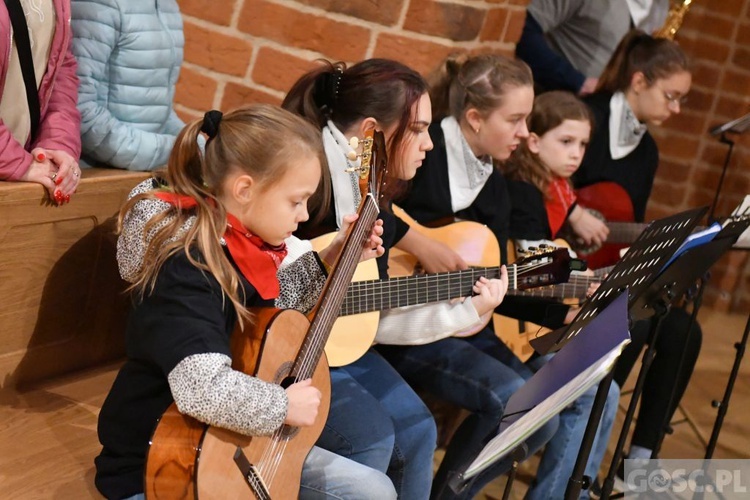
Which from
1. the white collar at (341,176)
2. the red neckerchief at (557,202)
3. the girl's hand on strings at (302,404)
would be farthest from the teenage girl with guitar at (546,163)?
the girl's hand on strings at (302,404)

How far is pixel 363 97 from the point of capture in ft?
7.45

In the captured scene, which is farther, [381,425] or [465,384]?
[465,384]

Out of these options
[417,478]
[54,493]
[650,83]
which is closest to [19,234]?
[54,493]

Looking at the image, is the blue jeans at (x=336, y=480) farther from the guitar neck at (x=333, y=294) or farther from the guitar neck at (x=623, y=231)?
the guitar neck at (x=623, y=231)

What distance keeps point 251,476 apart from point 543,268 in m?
0.99

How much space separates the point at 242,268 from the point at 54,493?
1.91ft

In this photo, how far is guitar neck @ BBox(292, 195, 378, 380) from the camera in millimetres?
1799

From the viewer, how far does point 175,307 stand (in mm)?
1614

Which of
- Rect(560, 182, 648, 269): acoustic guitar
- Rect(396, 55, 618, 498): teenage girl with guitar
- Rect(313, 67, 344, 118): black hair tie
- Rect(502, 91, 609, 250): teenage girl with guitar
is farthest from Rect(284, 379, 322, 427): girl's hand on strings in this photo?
Rect(560, 182, 648, 269): acoustic guitar

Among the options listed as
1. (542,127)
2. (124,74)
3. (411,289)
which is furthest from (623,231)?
(124,74)

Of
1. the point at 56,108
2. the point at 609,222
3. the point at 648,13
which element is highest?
the point at 648,13

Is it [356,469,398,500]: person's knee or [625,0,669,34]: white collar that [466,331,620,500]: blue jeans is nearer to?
[356,469,398,500]: person's knee

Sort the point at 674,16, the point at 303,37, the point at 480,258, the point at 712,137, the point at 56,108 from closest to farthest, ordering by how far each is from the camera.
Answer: the point at 56,108 < the point at 480,258 < the point at 303,37 < the point at 674,16 < the point at 712,137

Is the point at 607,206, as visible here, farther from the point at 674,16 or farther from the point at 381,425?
the point at 381,425
